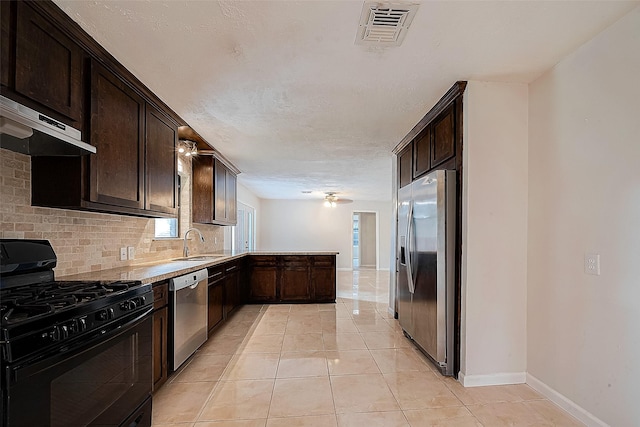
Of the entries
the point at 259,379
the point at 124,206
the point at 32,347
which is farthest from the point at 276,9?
the point at 259,379

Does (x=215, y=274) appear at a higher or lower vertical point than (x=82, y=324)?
lower

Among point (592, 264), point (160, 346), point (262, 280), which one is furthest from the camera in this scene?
point (262, 280)

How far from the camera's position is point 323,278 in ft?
18.8

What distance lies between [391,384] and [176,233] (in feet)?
10.2

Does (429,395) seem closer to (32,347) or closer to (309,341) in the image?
(309,341)

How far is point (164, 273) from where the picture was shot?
2.46m

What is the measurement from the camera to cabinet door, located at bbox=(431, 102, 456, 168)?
282 cm

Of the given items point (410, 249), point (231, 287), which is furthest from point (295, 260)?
point (410, 249)

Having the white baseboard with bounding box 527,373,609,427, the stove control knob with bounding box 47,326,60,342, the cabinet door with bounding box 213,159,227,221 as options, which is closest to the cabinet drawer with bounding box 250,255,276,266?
the cabinet door with bounding box 213,159,227,221

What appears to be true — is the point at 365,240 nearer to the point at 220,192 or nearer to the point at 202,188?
the point at 220,192

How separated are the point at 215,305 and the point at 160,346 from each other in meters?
1.37

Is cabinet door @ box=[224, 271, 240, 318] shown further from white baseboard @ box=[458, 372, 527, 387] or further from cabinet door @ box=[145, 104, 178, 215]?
white baseboard @ box=[458, 372, 527, 387]

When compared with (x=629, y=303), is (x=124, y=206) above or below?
above

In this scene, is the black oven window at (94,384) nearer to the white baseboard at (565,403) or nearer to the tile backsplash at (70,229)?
the tile backsplash at (70,229)
